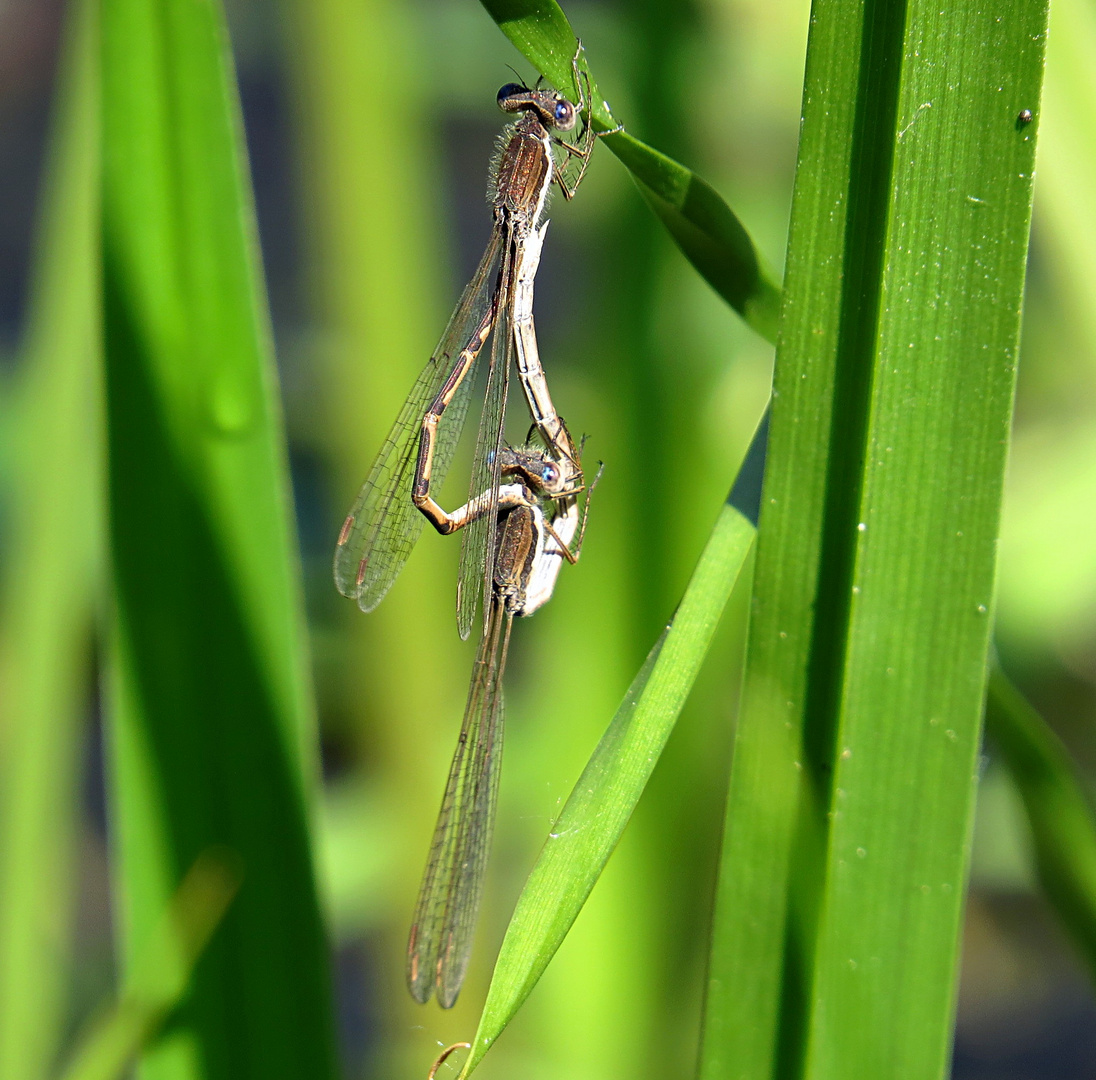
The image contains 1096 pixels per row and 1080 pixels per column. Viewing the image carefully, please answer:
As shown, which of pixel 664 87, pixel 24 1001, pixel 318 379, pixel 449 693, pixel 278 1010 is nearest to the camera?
pixel 278 1010

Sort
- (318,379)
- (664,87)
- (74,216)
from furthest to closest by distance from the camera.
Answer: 1. (318,379)
2. (74,216)
3. (664,87)

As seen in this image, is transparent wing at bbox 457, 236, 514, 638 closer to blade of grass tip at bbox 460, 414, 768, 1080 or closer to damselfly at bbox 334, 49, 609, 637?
damselfly at bbox 334, 49, 609, 637

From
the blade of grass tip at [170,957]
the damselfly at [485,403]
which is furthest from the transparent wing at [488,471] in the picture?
the blade of grass tip at [170,957]

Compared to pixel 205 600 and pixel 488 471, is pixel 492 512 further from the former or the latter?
pixel 205 600

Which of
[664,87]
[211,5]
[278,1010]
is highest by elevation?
[664,87]

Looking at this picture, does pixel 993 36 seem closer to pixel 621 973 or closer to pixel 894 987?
Answer: pixel 894 987

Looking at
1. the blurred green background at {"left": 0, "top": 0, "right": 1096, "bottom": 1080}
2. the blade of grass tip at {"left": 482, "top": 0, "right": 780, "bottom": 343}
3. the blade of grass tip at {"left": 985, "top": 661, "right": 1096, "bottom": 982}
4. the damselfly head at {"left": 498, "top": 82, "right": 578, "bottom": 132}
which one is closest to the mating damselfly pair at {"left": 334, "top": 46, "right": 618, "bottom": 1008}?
the damselfly head at {"left": 498, "top": 82, "right": 578, "bottom": 132}

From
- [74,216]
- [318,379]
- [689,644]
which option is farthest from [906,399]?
[318,379]

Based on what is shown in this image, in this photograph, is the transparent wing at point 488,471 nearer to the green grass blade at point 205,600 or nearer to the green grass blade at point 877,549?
the green grass blade at point 205,600
